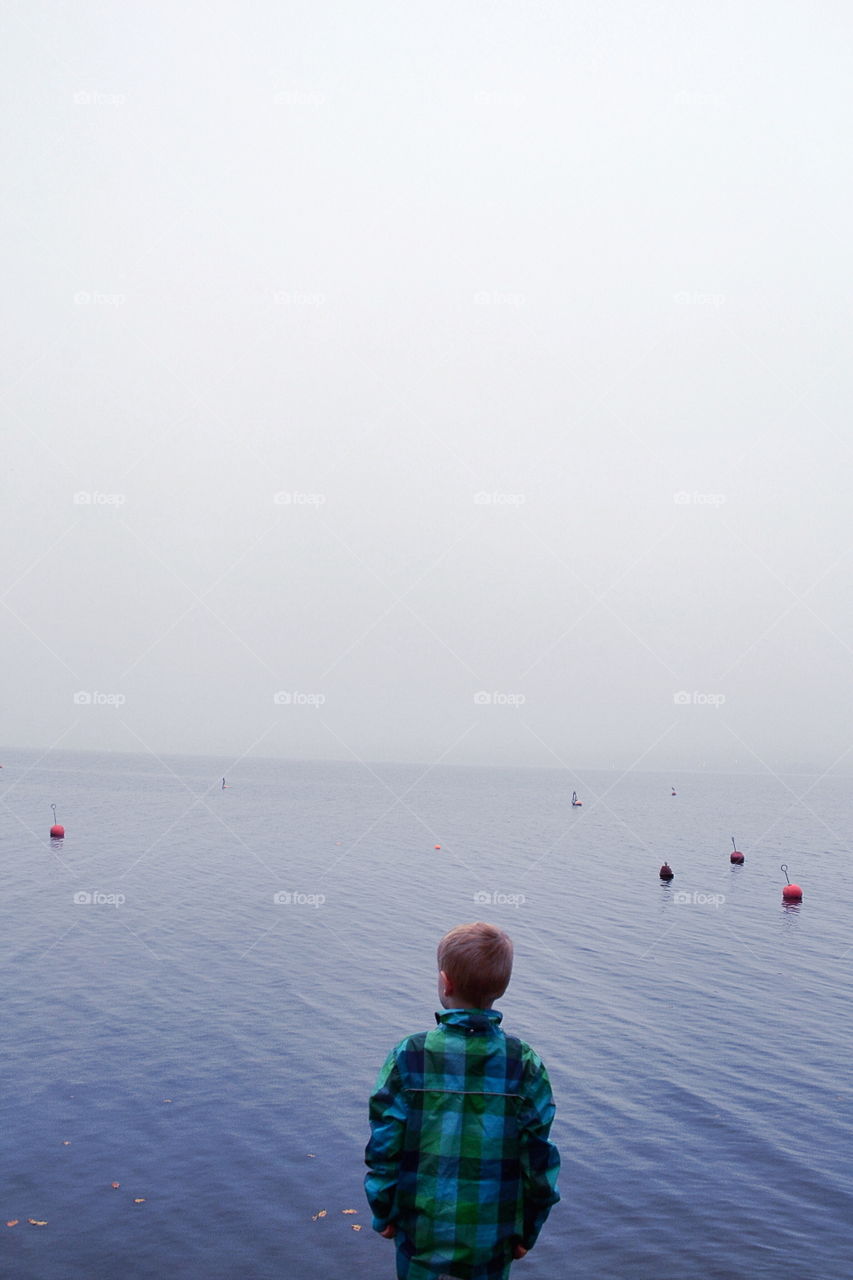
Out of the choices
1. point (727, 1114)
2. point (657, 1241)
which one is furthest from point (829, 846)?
point (657, 1241)

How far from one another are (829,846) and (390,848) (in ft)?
138

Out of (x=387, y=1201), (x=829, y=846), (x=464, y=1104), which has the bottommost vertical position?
(x=829, y=846)

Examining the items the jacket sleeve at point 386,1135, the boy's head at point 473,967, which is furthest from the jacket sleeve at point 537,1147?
the jacket sleeve at point 386,1135

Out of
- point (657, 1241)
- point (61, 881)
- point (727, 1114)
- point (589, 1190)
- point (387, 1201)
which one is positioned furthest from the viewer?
point (61, 881)

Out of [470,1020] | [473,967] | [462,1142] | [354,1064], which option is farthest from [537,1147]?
[354,1064]

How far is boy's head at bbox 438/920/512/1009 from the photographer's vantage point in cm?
484

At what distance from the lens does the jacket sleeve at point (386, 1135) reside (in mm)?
4707

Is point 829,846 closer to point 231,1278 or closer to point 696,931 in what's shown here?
point 696,931

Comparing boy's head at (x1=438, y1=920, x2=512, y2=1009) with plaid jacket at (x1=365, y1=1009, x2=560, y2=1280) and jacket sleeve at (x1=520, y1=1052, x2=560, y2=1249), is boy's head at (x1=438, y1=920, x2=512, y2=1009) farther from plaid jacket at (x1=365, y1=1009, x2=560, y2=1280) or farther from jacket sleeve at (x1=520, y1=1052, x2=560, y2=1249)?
jacket sleeve at (x1=520, y1=1052, x2=560, y2=1249)

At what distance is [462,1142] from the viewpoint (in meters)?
4.75

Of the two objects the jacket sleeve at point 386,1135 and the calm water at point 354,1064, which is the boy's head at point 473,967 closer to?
the jacket sleeve at point 386,1135

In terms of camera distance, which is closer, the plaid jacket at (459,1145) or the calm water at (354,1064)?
the plaid jacket at (459,1145)

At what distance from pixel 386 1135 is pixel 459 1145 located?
0.37m

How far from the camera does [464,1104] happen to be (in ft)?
15.6
